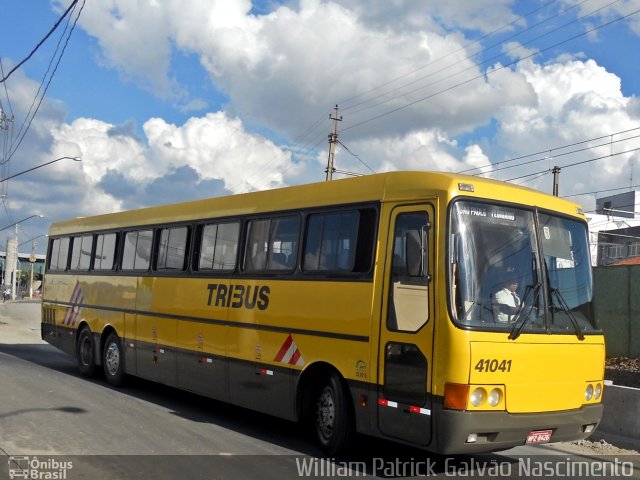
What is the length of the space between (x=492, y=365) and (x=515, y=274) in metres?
1.01

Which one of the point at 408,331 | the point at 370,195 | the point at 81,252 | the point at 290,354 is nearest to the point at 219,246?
the point at 290,354

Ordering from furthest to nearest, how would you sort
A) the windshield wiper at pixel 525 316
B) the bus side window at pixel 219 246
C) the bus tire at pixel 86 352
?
1. the bus tire at pixel 86 352
2. the bus side window at pixel 219 246
3. the windshield wiper at pixel 525 316

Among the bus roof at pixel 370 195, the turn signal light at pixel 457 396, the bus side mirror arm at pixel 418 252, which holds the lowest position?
the turn signal light at pixel 457 396

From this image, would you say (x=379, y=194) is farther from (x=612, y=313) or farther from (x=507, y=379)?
(x=612, y=313)

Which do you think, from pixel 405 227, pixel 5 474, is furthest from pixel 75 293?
pixel 405 227

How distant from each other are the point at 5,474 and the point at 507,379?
4.90 meters

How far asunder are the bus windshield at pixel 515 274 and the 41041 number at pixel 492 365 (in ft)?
0.89

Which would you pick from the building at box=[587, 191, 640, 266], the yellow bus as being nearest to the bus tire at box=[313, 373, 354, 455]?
the yellow bus

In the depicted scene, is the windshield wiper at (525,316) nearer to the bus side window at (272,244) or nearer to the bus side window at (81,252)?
the bus side window at (272,244)

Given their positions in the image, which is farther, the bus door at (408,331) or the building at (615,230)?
the building at (615,230)

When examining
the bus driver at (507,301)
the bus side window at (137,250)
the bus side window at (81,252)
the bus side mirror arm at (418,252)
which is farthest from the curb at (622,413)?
the bus side window at (81,252)

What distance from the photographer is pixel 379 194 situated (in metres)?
7.86

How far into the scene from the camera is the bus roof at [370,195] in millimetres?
7246

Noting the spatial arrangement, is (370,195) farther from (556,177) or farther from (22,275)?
(22,275)
